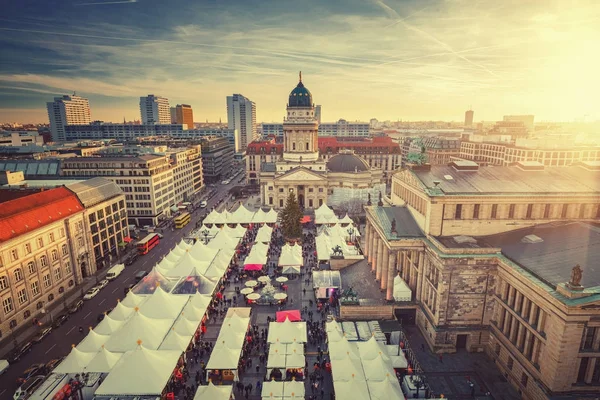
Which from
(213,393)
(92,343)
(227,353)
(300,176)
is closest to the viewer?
(213,393)

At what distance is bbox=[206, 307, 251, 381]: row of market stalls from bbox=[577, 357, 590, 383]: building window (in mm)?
33910

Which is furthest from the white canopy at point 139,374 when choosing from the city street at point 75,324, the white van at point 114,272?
the white van at point 114,272

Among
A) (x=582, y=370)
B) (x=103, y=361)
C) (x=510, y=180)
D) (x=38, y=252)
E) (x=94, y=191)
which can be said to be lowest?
(x=103, y=361)

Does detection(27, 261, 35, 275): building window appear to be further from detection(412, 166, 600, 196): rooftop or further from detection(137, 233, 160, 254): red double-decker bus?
detection(412, 166, 600, 196): rooftop

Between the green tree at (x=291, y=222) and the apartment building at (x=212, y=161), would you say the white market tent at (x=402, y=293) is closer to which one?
the green tree at (x=291, y=222)

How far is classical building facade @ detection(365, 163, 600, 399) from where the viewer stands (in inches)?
1323

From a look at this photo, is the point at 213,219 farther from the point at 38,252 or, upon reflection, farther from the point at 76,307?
the point at 38,252

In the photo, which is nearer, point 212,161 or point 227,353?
point 227,353

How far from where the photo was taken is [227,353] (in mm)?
40781

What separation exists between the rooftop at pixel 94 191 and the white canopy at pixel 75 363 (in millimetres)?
39116

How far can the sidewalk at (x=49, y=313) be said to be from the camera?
4828 centimetres

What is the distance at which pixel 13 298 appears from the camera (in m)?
51.3

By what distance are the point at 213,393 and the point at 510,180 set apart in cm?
4797

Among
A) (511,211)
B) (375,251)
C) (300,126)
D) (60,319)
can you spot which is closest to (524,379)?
(511,211)
